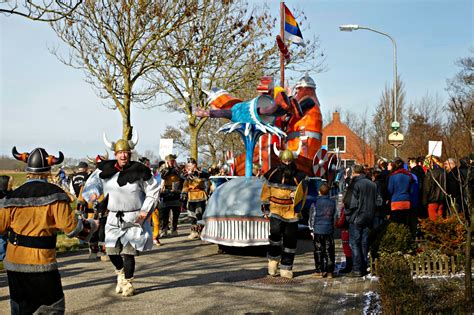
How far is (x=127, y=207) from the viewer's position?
894 cm

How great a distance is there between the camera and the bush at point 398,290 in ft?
19.7

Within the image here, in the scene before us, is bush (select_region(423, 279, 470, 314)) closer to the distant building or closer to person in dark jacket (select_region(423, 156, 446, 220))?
person in dark jacket (select_region(423, 156, 446, 220))

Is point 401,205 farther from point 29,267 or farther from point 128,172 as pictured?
point 29,267

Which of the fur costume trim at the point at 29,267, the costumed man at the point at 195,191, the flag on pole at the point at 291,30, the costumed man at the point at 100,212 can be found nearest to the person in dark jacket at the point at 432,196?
the costumed man at the point at 195,191

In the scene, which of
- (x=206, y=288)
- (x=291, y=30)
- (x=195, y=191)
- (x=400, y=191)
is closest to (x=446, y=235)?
(x=400, y=191)

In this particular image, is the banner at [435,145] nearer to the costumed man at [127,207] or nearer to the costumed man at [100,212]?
the costumed man at [100,212]

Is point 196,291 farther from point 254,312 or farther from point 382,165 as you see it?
point 382,165

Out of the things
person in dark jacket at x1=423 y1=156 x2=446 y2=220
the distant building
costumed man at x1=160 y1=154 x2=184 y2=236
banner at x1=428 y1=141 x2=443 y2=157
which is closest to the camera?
person in dark jacket at x1=423 y1=156 x2=446 y2=220

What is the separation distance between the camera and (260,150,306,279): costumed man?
1042 cm

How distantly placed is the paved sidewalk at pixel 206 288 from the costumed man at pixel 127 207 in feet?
1.73

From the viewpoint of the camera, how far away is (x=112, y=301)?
851 cm

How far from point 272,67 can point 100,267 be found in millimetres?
16001

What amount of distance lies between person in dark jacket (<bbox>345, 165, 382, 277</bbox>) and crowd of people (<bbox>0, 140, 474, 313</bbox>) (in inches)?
0.6

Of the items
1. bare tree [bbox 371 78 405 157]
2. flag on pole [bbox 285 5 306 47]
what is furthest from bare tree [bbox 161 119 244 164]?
flag on pole [bbox 285 5 306 47]
